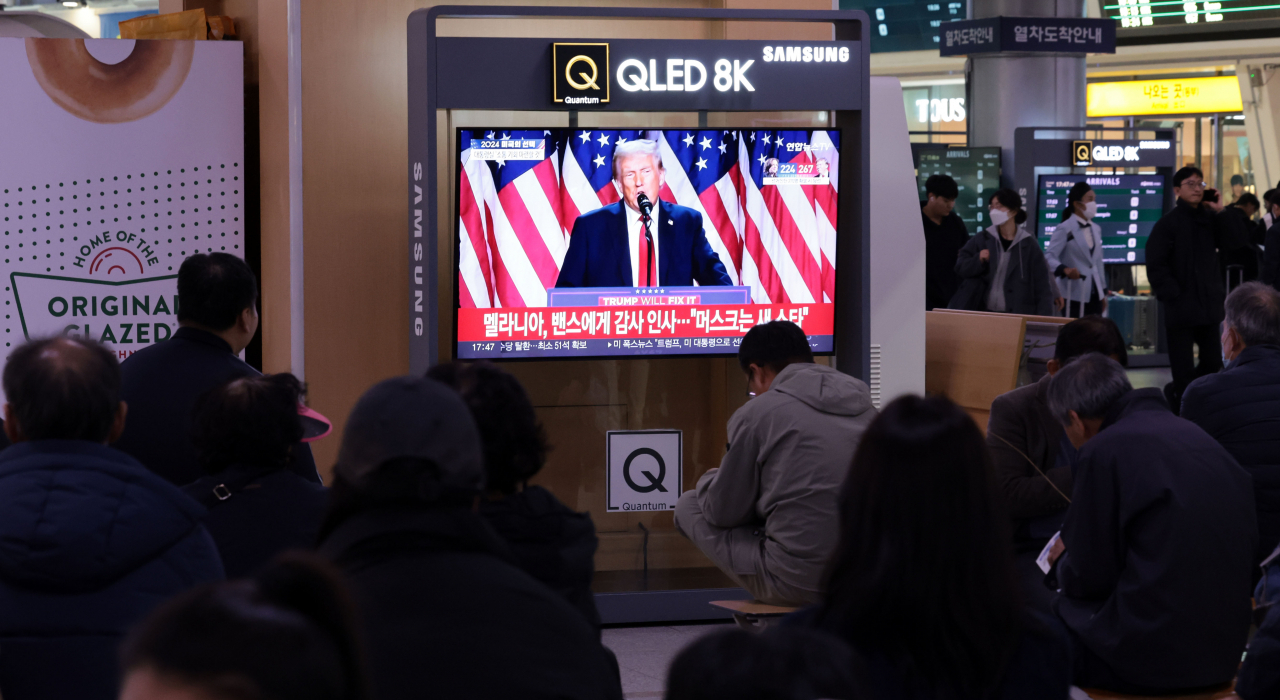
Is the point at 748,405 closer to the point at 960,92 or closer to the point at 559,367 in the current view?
the point at 559,367

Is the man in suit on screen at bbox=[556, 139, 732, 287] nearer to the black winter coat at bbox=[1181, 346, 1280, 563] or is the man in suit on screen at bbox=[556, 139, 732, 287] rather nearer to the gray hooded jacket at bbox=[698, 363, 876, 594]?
the gray hooded jacket at bbox=[698, 363, 876, 594]

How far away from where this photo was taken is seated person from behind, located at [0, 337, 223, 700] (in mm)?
2164

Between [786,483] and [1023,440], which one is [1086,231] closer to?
[1023,440]

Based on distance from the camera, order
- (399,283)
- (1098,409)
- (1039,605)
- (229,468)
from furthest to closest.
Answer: (399,283)
(1039,605)
(1098,409)
(229,468)

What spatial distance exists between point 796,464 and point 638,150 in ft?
5.86

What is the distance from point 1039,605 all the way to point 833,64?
2348mm

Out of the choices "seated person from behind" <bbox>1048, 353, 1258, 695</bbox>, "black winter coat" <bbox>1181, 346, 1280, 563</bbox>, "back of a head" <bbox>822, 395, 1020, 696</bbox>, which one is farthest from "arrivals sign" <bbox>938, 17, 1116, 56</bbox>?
"back of a head" <bbox>822, 395, 1020, 696</bbox>

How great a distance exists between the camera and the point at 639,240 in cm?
506

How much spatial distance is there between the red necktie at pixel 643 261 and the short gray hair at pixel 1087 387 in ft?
6.53

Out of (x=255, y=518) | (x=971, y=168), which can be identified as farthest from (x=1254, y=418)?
(x=971, y=168)

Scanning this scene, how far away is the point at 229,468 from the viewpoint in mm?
2629

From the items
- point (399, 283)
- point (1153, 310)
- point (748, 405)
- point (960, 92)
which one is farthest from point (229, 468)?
point (960, 92)

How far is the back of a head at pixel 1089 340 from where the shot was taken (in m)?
3.91

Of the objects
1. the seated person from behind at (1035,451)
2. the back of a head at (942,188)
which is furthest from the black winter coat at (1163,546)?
the back of a head at (942,188)
